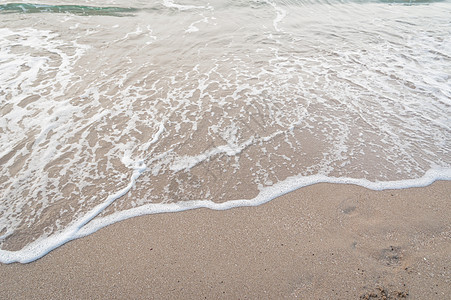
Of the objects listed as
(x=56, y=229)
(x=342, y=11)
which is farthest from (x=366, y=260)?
(x=342, y=11)

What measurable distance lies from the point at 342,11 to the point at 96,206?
11358 mm

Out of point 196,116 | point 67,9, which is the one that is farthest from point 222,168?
point 67,9

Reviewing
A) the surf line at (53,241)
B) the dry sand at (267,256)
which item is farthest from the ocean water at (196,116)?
the dry sand at (267,256)

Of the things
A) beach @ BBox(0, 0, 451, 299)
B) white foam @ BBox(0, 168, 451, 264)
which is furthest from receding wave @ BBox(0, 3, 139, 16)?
white foam @ BBox(0, 168, 451, 264)

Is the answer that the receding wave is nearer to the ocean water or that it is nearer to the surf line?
the ocean water

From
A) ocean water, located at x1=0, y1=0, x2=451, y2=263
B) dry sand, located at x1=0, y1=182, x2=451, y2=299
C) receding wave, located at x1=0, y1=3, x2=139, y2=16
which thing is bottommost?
dry sand, located at x1=0, y1=182, x2=451, y2=299

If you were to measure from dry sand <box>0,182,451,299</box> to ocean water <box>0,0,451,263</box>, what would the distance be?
0.25 metres

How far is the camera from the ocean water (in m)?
3.52

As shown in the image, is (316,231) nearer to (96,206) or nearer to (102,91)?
(96,206)

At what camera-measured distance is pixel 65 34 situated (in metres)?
7.97

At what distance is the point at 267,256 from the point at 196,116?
2842 millimetres

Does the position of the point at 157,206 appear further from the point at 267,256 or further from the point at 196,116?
the point at 196,116

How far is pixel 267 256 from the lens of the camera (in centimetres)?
280

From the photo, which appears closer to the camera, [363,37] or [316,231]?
[316,231]
